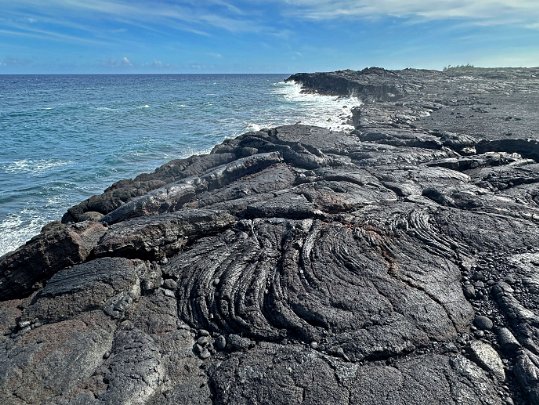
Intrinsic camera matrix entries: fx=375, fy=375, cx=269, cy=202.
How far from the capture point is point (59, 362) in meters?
6.36

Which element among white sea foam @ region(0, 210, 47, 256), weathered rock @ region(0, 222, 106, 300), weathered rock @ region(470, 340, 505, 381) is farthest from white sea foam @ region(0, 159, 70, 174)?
weathered rock @ region(470, 340, 505, 381)

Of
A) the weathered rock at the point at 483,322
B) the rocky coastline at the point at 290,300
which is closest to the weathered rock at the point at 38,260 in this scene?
the rocky coastline at the point at 290,300

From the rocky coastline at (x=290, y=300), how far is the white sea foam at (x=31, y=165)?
17729 millimetres

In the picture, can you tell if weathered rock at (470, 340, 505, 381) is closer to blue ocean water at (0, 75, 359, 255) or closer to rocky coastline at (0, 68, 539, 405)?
rocky coastline at (0, 68, 539, 405)

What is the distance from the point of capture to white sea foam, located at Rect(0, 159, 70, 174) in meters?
26.0

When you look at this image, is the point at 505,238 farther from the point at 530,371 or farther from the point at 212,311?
the point at 212,311

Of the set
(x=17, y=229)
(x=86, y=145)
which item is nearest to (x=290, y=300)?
(x=17, y=229)

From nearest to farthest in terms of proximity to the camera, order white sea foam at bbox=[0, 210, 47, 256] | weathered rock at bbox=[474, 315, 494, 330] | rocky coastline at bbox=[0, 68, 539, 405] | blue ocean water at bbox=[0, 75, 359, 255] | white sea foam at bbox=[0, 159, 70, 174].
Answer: rocky coastline at bbox=[0, 68, 539, 405] → weathered rock at bbox=[474, 315, 494, 330] → white sea foam at bbox=[0, 210, 47, 256] → blue ocean water at bbox=[0, 75, 359, 255] → white sea foam at bbox=[0, 159, 70, 174]

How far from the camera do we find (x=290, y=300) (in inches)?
299

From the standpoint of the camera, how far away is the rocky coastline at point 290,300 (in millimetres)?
6031

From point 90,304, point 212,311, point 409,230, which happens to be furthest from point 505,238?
point 90,304

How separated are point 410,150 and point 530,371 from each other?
44.1ft

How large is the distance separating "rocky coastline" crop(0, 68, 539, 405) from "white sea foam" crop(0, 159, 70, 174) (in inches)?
698

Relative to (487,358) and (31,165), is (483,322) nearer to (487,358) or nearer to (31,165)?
(487,358)
